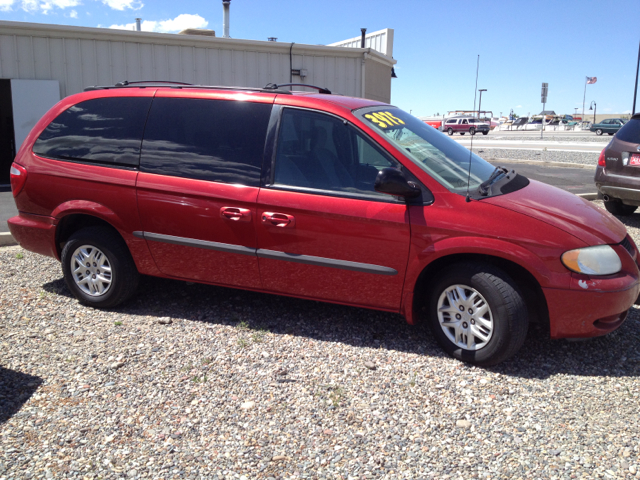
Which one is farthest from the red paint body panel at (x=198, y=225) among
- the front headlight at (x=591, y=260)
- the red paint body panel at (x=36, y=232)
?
the front headlight at (x=591, y=260)

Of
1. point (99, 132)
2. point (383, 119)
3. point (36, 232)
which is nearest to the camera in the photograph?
point (383, 119)

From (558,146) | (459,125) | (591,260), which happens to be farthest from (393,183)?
(459,125)

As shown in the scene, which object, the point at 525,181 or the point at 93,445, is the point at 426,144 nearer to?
the point at 525,181

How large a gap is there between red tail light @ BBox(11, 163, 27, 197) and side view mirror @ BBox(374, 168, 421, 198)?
3.21 metres

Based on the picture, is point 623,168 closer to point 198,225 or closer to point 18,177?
point 198,225

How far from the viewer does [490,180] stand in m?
4.16

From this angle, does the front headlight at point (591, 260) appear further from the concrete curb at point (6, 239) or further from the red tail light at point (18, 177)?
the concrete curb at point (6, 239)

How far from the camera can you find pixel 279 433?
9.76 ft

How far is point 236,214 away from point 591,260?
249 centimetres

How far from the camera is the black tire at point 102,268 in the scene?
454cm

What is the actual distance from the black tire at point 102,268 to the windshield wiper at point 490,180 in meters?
2.94

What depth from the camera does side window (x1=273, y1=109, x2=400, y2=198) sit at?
3.88 meters

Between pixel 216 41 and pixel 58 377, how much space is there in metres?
11.8

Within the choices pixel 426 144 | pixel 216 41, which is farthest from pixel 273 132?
pixel 216 41
